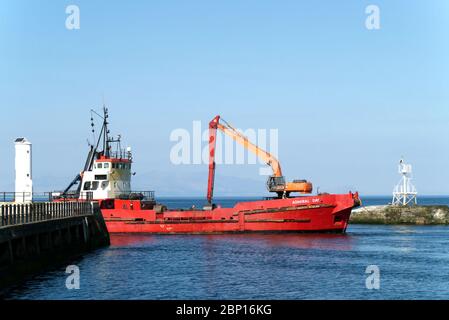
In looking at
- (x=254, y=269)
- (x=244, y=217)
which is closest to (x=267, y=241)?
(x=244, y=217)

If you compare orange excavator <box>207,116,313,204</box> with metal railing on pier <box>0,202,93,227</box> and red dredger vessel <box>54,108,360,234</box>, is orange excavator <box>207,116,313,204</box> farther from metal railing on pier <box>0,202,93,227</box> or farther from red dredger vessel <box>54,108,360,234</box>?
metal railing on pier <box>0,202,93,227</box>

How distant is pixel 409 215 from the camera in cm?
8419

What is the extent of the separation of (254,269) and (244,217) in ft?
71.3

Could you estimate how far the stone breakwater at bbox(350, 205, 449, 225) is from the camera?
83.4m

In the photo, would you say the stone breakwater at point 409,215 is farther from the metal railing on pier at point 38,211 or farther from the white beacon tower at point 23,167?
the white beacon tower at point 23,167

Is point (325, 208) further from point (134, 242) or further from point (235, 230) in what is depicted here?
point (134, 242)

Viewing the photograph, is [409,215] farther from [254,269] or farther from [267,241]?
[254,269]

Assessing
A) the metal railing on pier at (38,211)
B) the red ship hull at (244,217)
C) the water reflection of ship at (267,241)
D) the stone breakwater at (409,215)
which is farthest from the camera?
the stone breakwater at (409,215)

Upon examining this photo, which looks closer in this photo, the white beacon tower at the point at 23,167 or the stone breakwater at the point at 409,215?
the white beacon tower at the point at 23,167

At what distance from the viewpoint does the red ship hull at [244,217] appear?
58969 millimetres

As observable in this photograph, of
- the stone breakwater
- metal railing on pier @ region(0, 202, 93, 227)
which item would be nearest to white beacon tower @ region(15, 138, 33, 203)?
metal railing on pier @ region(0, 202, 93, 227)

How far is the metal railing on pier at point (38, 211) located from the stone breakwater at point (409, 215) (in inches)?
1707

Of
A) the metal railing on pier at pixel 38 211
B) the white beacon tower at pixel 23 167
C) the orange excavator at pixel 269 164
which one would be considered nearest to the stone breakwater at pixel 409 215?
the orange excavator at pixel 269 164

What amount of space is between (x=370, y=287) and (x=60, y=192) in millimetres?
41457
